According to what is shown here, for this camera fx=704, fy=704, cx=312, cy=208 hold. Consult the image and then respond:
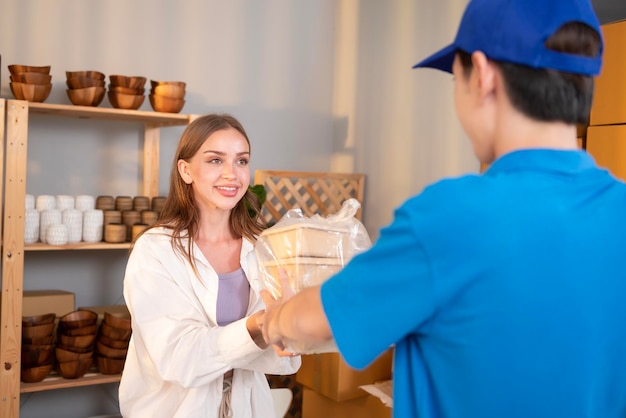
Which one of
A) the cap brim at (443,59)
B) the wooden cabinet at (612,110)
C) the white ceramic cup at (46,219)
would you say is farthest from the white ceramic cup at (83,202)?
the cap brim at (443,59)

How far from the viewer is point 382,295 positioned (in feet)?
2.54

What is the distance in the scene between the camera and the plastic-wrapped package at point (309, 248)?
4.52 feet

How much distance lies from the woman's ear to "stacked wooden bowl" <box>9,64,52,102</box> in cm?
132

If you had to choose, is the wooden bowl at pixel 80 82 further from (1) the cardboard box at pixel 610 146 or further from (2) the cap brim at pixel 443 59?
(2) the cap brim at pixel 443 59

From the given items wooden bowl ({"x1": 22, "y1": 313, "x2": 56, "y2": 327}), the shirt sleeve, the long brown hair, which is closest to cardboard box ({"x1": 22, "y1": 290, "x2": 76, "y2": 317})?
wooden bowl ({"x1": 22, "y1": 313, "x2": 56, "y2": 327})

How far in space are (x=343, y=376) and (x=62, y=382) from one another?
122 centimetres

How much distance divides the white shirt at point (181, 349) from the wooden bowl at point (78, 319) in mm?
1286

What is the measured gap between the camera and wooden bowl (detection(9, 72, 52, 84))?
9.82ft

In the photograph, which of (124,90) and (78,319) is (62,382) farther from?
(124,90)

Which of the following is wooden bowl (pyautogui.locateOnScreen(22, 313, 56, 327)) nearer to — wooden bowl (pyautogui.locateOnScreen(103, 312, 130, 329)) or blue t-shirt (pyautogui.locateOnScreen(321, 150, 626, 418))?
wooden bowl (pyautogui.locateOnScreen(103, 312, 130, 329))

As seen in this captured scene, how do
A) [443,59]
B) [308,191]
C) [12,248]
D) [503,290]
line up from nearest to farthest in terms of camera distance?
[503,290] → [443,59] → [12,248] → [308,191]

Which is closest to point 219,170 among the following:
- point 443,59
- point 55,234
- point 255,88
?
point 443,59

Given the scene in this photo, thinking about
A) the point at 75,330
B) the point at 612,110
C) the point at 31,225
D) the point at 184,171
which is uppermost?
the point at 612,110

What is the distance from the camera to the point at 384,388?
301 cm
